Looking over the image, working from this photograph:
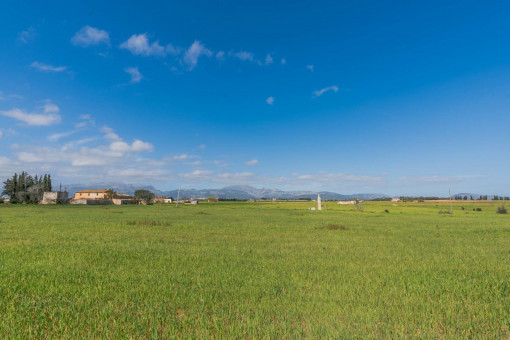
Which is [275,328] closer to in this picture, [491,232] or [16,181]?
[491,232]

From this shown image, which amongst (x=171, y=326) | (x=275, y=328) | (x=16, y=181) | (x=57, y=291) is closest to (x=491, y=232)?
(x=275, y=328)

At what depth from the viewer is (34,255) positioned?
8242 mm

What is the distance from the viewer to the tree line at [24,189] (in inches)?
3561

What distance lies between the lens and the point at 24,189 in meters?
93.4

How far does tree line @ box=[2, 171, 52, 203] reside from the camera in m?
90.4

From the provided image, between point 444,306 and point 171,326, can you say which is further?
point 444,306

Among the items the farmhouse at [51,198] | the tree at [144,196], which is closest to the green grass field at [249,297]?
the farmhouse at [51,198]

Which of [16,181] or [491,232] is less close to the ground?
[16,181]

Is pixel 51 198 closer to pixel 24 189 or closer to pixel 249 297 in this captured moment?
pixel 24 189

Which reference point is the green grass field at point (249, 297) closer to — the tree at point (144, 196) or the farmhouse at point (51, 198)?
the farmhouse at point (51, 198)

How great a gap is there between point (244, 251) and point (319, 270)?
3.56 meters

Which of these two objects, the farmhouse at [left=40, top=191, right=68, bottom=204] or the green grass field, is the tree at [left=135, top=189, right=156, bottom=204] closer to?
the farmhouse at [left=40, top=191, right=68, bottom=204]

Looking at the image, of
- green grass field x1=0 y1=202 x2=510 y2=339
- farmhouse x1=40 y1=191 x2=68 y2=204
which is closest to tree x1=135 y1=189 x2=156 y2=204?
farmhouse x1=40 y1=191 x2=68 y2=204

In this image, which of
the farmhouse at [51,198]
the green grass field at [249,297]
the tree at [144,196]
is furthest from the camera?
A: the tree at [144,196]
